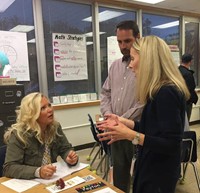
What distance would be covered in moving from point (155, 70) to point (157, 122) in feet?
0.80

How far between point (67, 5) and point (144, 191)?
3.55 metres

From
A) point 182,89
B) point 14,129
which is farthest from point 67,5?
point 182,89

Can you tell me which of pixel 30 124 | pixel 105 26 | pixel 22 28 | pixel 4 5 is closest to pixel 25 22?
pixel 22 28

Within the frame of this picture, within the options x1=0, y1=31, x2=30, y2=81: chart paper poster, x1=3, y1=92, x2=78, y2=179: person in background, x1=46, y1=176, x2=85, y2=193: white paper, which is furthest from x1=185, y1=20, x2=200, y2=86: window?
x1=46, y1=176, x2=85, y2=193: white paper

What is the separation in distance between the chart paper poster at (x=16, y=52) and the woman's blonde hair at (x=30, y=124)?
6.70 ft

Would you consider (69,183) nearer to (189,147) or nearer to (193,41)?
(189,147)

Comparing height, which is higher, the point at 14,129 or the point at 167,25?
the point at 167,25

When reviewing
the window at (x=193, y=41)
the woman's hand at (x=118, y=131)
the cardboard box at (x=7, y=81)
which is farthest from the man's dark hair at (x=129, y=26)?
the window at (x=193, y=41)

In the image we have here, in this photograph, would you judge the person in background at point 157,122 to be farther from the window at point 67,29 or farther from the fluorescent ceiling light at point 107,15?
the fluorescent ceiling light at point 107,15

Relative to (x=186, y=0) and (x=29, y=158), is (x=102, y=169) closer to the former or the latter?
(x=29, y=158)

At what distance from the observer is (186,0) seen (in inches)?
167

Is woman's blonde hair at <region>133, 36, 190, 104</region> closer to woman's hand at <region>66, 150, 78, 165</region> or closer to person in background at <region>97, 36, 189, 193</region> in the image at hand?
person in background at <region>97, 36, 189, 193</region>

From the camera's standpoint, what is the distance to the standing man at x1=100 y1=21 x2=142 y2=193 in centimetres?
174

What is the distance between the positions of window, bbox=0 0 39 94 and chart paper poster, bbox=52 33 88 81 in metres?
0.35
